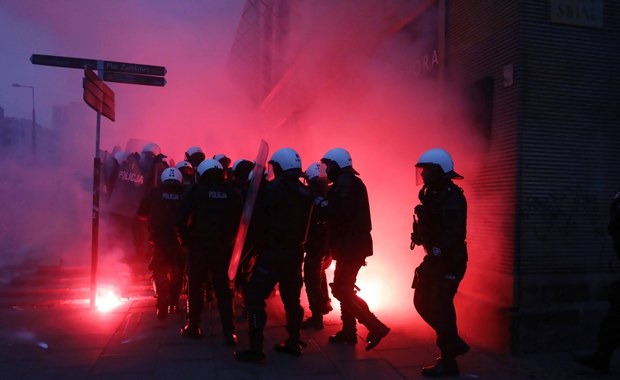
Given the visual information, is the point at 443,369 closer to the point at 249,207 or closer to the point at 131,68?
the point at 249,207

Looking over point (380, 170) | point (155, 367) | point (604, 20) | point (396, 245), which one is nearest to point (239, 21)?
point (380, 170)

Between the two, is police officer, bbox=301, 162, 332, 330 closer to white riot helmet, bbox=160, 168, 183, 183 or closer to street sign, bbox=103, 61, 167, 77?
white riot helmet, bbox=160, 168, 183, 183

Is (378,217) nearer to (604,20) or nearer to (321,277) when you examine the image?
(321,277)

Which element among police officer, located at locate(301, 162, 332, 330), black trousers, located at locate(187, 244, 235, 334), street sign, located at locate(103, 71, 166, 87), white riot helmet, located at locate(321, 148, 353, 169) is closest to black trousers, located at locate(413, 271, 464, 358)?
white riot helmet, located at locate(321, 148, 353, 169)

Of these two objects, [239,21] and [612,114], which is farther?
[239,21]

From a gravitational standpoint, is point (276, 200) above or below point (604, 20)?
below

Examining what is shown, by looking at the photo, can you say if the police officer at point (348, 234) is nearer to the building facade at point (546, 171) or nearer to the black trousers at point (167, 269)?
the building facade at point (546, 171)

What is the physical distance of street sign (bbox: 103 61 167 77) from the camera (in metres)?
6.10

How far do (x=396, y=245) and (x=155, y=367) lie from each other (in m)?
3.55

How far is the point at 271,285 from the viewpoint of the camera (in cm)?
403

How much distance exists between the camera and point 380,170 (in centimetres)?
696

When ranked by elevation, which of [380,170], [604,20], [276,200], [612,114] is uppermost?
[604,20]

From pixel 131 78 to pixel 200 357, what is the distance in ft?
12.3

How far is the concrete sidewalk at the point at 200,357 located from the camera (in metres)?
3.76
